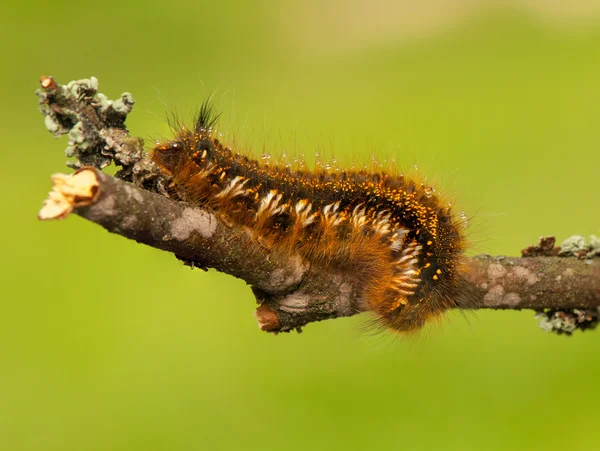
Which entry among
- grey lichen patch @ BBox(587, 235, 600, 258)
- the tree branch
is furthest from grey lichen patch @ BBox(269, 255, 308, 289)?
grey lichen patch @ BBox(587, 235, 600, 258)

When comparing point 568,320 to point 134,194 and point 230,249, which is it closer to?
point 230,249

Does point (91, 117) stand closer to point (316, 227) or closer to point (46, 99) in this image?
point (46, 99)

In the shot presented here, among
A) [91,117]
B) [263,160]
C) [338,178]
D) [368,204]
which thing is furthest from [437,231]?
[91,117]

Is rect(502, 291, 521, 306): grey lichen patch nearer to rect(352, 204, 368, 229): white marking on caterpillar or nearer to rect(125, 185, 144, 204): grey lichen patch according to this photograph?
rect(352, 204, 368, 229): white marking on caterpillar

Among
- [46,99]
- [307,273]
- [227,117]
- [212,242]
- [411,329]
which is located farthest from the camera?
[227,117]

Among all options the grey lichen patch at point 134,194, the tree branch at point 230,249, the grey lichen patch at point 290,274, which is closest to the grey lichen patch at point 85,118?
the tree branch at point 230,249
